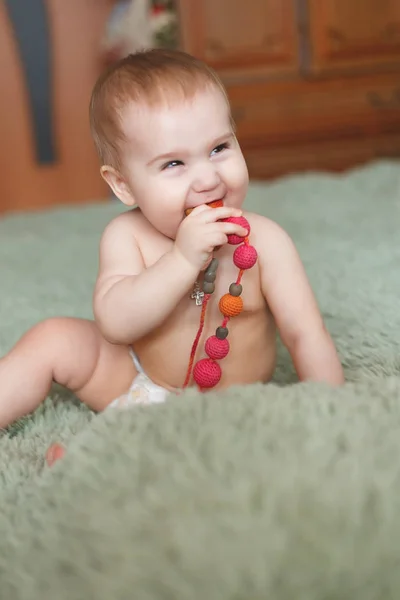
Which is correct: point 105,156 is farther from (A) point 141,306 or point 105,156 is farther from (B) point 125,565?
(B) point 125,565

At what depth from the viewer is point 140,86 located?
712 millimetres

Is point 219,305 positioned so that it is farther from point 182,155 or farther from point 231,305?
point 182,155

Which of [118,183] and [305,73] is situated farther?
[305,73]

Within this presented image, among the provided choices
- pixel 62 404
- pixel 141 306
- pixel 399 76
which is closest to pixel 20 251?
pixel 62 404

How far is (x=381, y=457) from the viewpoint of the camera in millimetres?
462

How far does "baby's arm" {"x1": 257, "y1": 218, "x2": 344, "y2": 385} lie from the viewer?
2.51 feet

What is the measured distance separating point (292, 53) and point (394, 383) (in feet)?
7.77

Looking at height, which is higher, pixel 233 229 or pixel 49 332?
pixel 233 229

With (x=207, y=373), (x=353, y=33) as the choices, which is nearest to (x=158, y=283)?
(x=207, y=373)

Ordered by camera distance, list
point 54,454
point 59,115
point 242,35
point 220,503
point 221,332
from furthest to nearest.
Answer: point 59,115 → point 242,35 → point 221,332 → point 54,454 → point 220,503

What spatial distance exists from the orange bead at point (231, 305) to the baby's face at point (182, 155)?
10 cm

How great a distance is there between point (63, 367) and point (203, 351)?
0.52ft

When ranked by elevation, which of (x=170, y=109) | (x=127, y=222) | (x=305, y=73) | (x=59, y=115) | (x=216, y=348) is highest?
(x=170, y=109)

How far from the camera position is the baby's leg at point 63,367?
769mm
